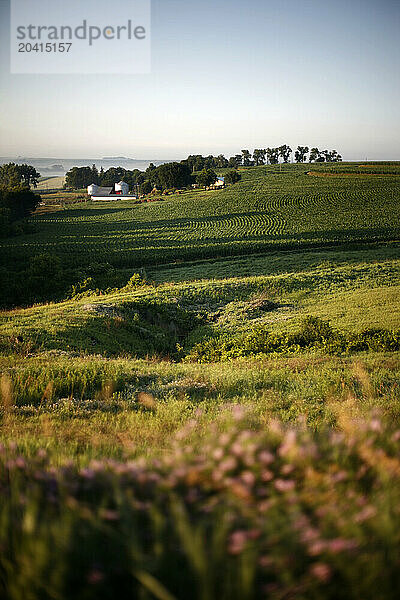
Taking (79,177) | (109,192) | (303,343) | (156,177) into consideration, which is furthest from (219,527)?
(79,177)

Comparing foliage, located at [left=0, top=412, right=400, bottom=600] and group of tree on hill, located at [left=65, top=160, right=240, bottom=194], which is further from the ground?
group of tree on hill, located at [left=65, top=160, right=240, bottom=194]

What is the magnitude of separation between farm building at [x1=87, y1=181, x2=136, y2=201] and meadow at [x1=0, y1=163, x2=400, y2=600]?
128979 millimetres

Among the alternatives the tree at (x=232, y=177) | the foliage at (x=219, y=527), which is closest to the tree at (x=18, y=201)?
the tree at (x=232, y=177)

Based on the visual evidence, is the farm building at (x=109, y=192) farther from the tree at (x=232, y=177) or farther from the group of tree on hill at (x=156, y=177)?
the tree at (x=232, y=177)

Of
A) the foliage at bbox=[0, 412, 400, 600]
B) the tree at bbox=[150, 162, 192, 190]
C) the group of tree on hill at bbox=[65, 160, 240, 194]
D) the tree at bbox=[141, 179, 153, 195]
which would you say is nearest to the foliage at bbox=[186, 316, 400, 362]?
the foliage at bbox=[0, 412, 400, 600]

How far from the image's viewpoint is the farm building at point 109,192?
140 m

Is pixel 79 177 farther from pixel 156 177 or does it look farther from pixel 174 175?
pixel 174 175

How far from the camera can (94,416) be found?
17.2 feet

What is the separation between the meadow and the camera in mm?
1439

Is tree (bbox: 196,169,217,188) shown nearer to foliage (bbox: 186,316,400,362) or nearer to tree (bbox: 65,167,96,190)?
tree (bbox: 65,167,96,190)

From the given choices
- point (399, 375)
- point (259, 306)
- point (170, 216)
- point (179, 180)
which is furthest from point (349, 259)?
point (179, 180)

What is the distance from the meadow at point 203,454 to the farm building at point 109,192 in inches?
5078

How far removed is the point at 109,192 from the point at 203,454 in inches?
6106

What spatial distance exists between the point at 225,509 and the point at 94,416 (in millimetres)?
3947
